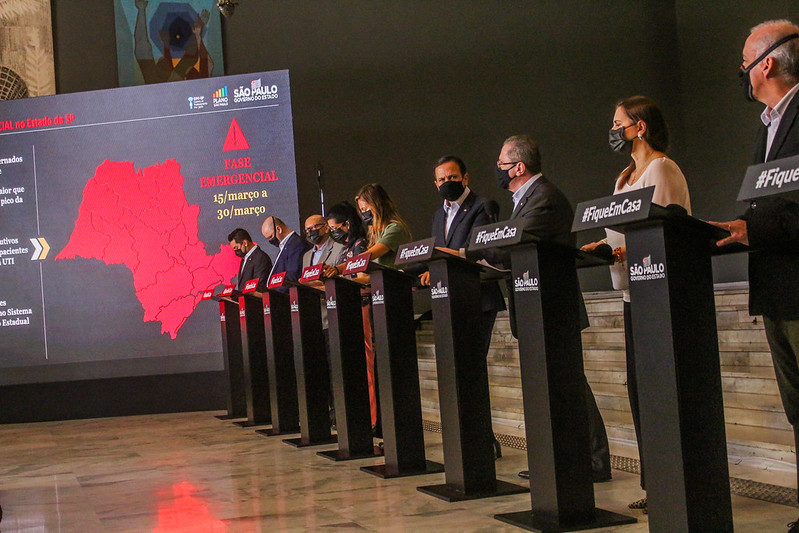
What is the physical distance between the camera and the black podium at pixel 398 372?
4.14m

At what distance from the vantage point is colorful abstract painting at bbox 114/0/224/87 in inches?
366

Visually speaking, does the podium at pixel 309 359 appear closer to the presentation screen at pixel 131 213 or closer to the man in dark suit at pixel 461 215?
the man in dark suit at pixel 461 215

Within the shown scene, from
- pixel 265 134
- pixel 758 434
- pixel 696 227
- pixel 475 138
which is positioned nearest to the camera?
pixel 696 227

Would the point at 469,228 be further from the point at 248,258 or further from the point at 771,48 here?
the point at 248,258

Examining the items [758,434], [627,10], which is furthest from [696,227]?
[627,10]

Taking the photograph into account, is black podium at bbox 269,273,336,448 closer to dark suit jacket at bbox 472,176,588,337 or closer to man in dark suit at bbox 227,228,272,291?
man in dark suit at bbox 227,228,272,291

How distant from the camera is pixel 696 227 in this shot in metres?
2.29

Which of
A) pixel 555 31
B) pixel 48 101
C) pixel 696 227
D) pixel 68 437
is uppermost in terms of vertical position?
pixel 555 31

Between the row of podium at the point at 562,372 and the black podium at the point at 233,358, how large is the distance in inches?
123

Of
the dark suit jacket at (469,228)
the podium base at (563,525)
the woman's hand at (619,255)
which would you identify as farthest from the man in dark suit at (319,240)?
the woman's hand at (619,255)

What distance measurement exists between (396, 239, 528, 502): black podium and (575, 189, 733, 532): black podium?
1.17 meters

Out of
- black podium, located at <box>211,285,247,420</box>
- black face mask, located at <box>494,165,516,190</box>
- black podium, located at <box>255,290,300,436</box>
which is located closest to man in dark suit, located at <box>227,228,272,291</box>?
black podium, located at <box>211,285,247,420</box>

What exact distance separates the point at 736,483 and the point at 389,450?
5.24 feet

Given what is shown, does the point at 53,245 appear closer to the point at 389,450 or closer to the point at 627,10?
the point at 389,450
